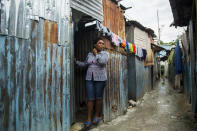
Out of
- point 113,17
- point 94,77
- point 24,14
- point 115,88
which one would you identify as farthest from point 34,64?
point 113,17

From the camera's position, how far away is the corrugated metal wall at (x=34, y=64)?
2.16 m

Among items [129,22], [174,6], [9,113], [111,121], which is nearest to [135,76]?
[129,22]

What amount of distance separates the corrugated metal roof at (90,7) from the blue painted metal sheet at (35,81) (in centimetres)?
91

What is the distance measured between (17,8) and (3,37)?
55 centimetres

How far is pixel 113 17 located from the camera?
5496mm

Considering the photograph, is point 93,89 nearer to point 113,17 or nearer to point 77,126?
point 77,126

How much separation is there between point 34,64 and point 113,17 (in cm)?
387

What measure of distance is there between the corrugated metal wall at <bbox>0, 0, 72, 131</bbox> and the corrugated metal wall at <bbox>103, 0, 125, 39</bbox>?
6.73 ft

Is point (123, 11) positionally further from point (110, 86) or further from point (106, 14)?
point (110, 86)

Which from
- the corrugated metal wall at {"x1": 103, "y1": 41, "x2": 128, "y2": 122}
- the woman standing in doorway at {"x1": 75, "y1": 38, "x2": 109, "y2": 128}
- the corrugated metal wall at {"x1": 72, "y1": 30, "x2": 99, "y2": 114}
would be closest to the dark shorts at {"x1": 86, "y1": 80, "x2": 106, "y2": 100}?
the woman standing in doorway at {"x1": 75, "y1": 38, "x2": 109, "y2": 128}

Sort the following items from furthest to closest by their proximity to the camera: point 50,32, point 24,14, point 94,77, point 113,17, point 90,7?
point 113,17 → point 90,7 → point 94,77 → point 50,32 → point 24,14

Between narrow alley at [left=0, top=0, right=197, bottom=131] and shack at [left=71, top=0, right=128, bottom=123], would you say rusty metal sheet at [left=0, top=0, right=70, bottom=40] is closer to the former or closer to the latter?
narrow alley at [left=0, top=0, right=197, bottom=131]

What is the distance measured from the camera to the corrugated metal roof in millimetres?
3525

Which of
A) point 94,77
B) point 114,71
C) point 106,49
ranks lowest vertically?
point 94,77
